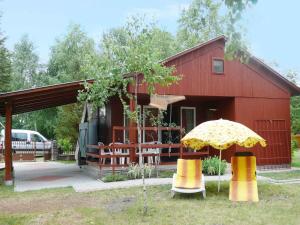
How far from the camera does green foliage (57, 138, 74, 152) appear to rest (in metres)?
26.9

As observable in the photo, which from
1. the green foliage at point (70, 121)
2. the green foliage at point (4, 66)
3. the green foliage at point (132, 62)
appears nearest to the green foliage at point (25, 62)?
the green foliage at point (4, 66)

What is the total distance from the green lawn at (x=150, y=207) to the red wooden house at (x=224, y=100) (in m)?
5.04

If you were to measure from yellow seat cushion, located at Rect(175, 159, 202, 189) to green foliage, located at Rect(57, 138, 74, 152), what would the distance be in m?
17.5

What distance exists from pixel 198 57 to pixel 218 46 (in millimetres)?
1097

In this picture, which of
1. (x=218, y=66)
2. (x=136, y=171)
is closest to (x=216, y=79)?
(x=218, y=66)

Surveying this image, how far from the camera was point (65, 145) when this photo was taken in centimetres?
2728

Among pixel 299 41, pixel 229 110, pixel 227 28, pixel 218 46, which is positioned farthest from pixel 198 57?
pixel 227 28

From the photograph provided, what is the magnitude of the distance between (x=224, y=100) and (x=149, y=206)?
918 centimetres

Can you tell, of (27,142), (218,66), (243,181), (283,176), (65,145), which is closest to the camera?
(243,181)

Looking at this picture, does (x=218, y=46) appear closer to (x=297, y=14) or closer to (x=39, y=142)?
(x=297, y=14)

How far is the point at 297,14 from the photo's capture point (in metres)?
4.01

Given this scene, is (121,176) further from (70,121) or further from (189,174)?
(70,121)

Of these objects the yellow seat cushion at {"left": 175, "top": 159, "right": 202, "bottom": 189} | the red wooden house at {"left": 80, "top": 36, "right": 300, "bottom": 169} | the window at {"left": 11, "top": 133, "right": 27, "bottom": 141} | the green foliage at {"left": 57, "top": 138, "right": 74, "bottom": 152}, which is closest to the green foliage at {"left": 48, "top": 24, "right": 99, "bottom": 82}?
the window at {"left": 11, "top": 133, "right": 27, "bottom": 141}

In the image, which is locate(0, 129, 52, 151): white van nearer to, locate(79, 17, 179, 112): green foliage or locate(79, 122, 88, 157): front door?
locate(79, 122, 88, 157): front door
